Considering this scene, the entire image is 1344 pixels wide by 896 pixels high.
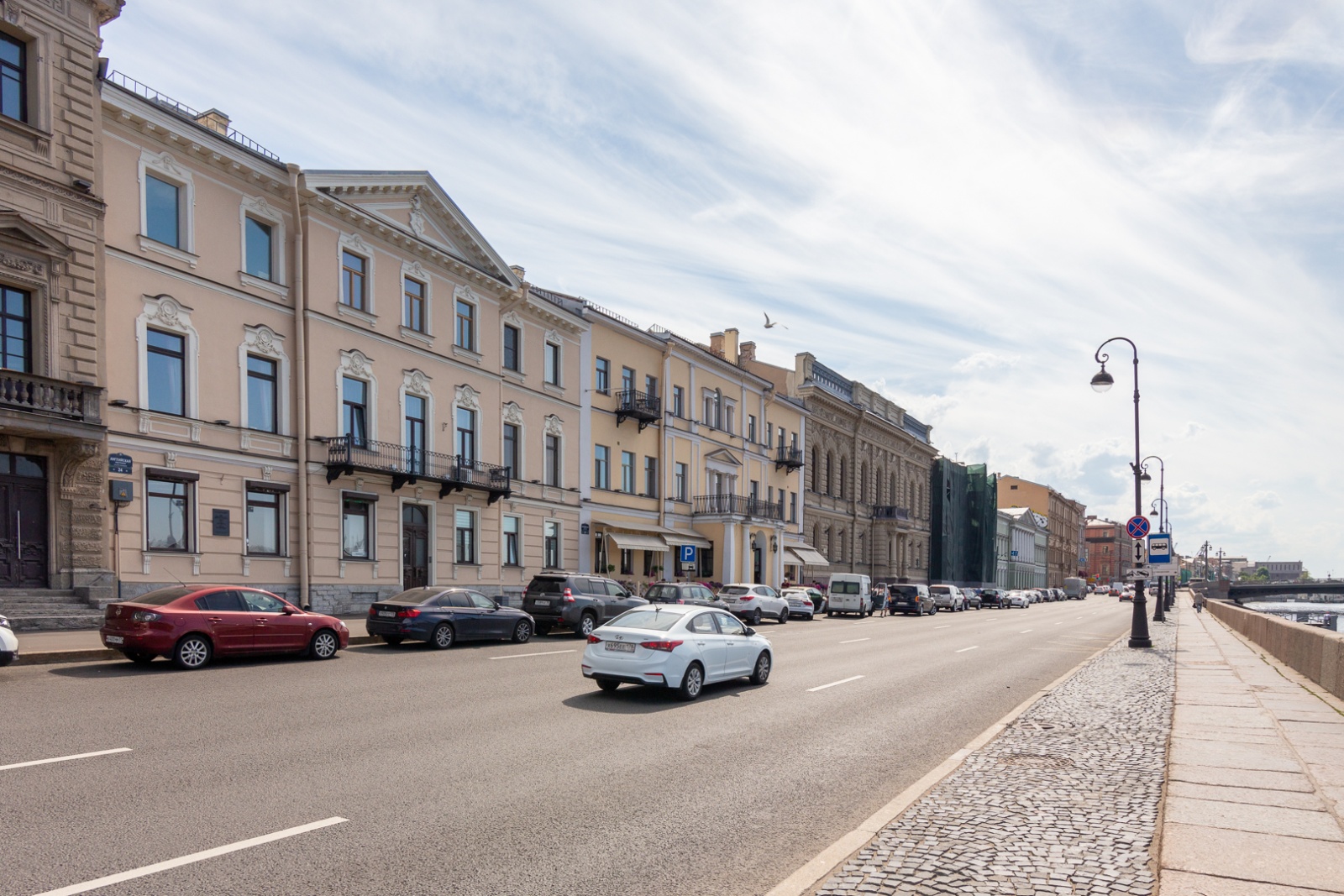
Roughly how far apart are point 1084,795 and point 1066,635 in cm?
2441

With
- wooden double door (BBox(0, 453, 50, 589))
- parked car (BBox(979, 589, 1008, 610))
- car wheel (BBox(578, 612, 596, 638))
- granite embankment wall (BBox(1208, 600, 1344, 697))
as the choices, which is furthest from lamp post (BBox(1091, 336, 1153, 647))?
parked car (BBox(979, 589, 1008, 610))

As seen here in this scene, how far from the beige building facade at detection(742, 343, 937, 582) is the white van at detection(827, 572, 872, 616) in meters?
11.9

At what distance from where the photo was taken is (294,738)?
8859mm

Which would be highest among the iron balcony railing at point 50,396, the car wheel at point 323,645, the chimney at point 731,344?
the chimney at point 731,344

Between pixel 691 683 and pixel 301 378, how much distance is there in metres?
16.7

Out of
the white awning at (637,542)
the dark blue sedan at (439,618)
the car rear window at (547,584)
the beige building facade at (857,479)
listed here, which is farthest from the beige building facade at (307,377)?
the beige building facade at (857,479)

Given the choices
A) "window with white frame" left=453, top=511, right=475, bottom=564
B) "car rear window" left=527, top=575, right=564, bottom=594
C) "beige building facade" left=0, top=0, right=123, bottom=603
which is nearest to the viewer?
"beige building facade" left=0, top=0, right=123, bottom=603

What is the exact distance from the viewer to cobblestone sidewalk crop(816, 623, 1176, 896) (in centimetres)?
519

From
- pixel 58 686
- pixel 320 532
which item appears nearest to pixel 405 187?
pixel 320 532

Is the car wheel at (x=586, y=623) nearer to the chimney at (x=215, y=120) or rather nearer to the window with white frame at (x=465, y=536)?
the window with white frame at (x=465, y=536)

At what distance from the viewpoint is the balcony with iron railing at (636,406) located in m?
38.5

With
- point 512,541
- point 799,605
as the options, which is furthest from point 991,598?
point 512,541

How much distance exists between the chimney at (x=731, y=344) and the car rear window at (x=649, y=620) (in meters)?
41.7

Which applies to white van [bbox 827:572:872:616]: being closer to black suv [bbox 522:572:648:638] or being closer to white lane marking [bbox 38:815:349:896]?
black suv [bbox 522:572:648:638]
